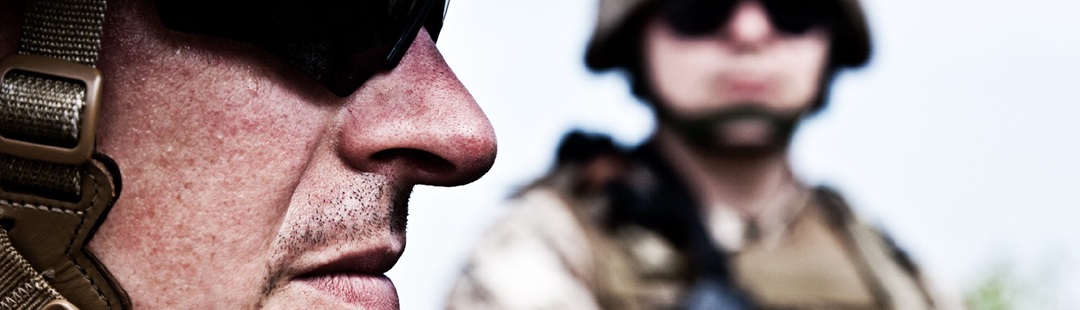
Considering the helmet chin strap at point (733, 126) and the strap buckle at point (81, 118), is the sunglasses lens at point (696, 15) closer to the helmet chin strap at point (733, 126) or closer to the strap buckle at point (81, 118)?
the helmet chin strap at point (733, 126)

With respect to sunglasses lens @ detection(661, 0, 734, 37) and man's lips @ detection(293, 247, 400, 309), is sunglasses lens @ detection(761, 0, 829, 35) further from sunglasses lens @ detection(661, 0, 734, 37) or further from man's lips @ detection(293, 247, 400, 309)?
man's lips @ detection(293, 247, 400, 309)

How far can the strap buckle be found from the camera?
1.25 m

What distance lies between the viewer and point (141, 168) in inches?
51.8

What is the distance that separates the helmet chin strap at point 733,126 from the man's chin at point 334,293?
13.2 feet

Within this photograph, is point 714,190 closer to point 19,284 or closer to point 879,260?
point 879,260

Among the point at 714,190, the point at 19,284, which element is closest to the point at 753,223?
the point at 714,190

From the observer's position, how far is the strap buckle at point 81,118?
4.11 ft

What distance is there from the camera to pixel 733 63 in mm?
5449

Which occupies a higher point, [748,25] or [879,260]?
[748,25]

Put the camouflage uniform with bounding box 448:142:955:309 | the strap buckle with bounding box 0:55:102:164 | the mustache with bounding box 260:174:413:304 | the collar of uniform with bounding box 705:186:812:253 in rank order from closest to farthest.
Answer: the strap buckle with bounding box 0:55:102:164 → the mustache with bounding box 260:174:413:304 → the camouflage uniform with bounding box 448:142:955:309 → the collar of uniform with bounding box 705:186:812:253

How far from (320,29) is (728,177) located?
445cm

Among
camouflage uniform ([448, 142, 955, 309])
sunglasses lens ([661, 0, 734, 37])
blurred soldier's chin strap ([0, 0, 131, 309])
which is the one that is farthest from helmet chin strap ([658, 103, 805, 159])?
blurred soldier's chin strap ([0, 0, 131, 309])

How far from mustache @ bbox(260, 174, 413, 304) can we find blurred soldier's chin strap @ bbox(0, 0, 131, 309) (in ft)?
0.54

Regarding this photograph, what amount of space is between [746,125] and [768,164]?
342mm
